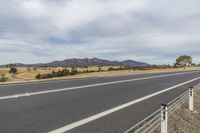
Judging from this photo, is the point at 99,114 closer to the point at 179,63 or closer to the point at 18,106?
the point at 18,106

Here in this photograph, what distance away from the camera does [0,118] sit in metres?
6.71

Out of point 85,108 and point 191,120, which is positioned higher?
point 85,108

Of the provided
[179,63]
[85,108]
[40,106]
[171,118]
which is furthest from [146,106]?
[179,63]

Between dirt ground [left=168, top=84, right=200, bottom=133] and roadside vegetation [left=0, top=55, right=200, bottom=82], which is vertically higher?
roadside vegetation [left=0, top=55, right=200, bottom=82]

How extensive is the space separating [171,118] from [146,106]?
1.32 metres

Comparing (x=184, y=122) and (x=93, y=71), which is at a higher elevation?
(x=93, y=71)

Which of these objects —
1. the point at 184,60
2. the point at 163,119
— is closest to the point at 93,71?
the point at 163,119

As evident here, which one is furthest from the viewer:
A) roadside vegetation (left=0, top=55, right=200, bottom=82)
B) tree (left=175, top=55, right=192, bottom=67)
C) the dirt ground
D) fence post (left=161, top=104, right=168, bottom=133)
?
tree (left=175, top=55, right=192, bottom=67)

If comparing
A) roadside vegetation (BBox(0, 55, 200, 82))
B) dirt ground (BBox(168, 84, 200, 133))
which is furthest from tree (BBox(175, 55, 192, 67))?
dirt ground (BBox(168, 84, 200, 133))

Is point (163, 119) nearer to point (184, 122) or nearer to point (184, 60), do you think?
point (184, 122)

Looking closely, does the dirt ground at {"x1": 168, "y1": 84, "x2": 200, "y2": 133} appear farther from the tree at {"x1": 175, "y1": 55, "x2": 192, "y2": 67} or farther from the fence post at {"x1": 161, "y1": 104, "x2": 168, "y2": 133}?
the tree at {"x1": 175, "y1": 55, "x2": 192, "y2": 67}

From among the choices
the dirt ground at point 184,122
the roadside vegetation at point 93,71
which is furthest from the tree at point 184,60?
the dirt ground at point 184,122

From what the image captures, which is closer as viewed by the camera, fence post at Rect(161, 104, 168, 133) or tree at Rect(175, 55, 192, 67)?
fence post at Rect(161, 104, 168, 133)

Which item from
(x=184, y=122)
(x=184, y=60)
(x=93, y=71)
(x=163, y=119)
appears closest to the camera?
(x=163, y=119)
